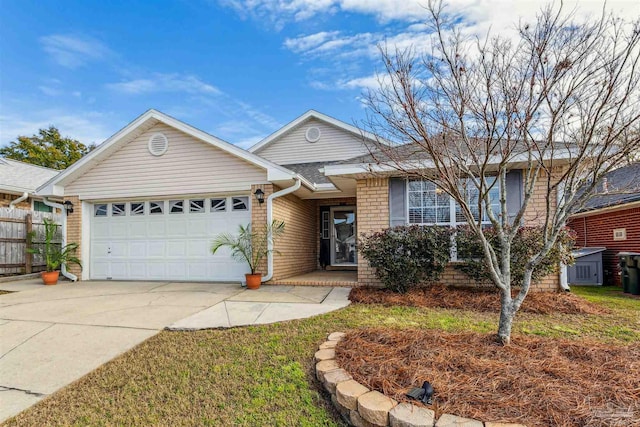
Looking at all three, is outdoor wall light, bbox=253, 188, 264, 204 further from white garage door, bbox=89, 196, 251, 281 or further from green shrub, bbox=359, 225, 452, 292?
green shrub, bbox=359, 225, 452, 292

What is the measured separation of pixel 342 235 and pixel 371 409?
9.90 m

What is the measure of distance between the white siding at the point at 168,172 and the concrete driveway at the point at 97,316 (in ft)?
8.44

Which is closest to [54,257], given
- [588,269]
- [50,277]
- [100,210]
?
[50,277]

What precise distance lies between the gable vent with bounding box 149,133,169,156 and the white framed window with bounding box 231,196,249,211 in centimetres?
242

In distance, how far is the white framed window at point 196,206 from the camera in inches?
362

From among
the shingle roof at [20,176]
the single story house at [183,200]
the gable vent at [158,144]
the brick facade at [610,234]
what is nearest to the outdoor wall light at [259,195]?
the single story house at [183,200]

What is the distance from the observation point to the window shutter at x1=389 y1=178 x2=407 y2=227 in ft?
24.9

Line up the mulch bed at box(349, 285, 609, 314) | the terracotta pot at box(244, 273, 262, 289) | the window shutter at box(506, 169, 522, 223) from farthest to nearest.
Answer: the terracotta pot at box(244, 273, 262, 289) → the window shutter at box(506, 169, 522, 223) → the mulch bed at box(349, 285, 609, 314)

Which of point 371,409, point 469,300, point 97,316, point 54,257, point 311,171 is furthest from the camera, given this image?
point 311,171

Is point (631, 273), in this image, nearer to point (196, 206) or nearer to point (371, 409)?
point (371, 409)

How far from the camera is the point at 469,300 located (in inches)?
237

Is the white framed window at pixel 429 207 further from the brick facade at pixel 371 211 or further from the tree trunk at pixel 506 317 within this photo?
the tree trunk at pixel 506 317

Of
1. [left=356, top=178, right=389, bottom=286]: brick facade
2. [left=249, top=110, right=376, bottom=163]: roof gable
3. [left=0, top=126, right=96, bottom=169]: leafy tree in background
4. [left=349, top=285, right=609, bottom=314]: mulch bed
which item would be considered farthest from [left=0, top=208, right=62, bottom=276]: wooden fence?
[left=0, top=126, right=96, bottom=169]: leafy tree in background

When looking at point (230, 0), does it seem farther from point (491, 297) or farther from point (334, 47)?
point (491, 297)
